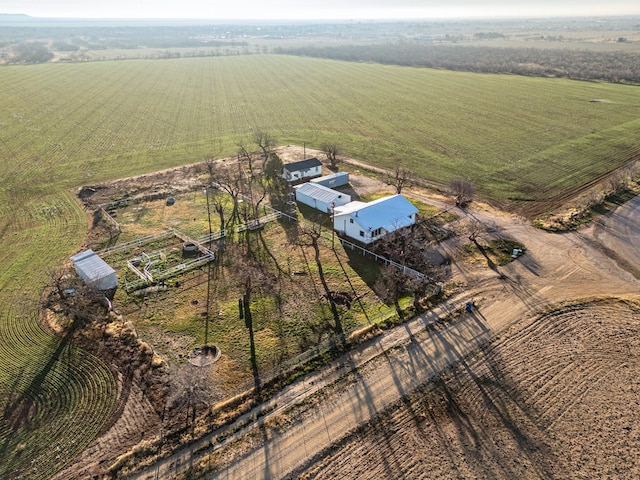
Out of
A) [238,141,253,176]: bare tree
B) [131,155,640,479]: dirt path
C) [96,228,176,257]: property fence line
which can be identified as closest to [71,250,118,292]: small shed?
[96,228,176,257]: property fence line

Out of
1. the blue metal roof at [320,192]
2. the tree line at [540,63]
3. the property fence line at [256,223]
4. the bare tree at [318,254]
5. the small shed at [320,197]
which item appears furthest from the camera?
the tree line at [540,63]

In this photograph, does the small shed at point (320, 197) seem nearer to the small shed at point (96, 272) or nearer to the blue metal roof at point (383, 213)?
the blue metal roof at point (383, 213)

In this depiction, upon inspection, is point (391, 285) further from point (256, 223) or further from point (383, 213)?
point (256, 223)

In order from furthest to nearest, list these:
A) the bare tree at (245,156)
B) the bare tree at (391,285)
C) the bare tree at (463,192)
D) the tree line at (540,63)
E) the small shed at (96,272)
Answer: the tree line at (540,63) → the bare tree at (245,156) → the bare tree at (463,192) → the small shed at (96,272) → the bare tree at (391,285)

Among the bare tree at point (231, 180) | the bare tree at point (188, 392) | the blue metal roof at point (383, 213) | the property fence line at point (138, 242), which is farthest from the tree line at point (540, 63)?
the bare tree at point (188, 392)

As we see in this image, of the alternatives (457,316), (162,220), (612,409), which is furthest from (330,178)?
(612,409)
